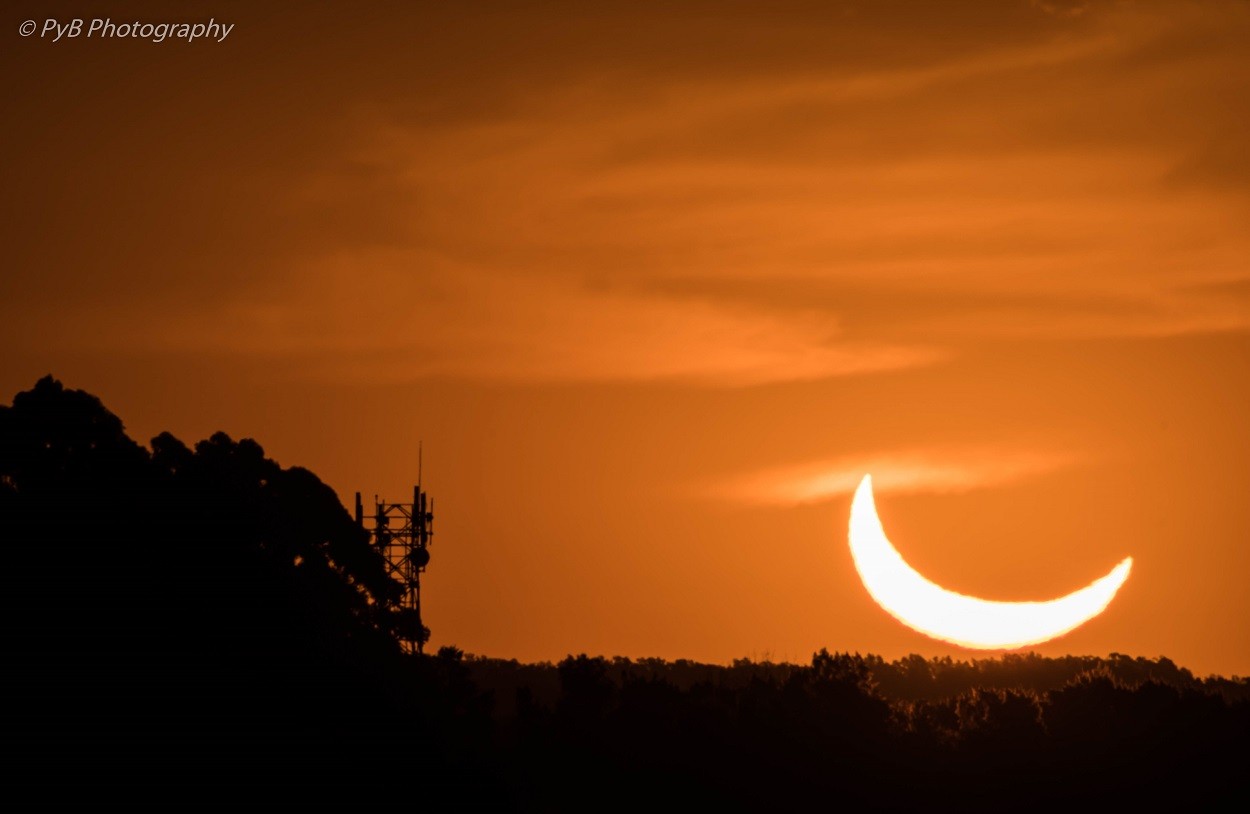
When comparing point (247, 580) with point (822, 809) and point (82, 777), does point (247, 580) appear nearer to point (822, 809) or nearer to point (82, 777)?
point (82, 777)

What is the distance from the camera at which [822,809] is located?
418 feet

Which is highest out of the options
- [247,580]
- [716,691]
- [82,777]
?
[716,691]

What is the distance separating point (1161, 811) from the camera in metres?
128

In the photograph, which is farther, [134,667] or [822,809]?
[822,809]

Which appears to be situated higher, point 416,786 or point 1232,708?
point 1232,708

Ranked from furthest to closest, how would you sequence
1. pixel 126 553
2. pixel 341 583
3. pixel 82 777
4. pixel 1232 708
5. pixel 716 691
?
pixel 716 691 < pixel 1232 708 < pixel 341 583 < pixel 126 553 < pixel 82 777

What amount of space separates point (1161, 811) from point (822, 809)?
791 inches

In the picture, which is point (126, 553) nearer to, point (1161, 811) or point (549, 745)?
point (549, 745)

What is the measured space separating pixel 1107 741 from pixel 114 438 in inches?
3171

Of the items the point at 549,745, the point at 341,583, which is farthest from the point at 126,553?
the point at 549,745

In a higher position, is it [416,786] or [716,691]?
[716,691]

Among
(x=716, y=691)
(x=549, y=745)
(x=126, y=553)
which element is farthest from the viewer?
(x=716, y=691)

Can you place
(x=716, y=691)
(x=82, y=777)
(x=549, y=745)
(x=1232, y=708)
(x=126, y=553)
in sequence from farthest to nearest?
(x=716, y=691)
(x=1232, y=708)
(x=549, y=745)
(x=126, y=553)
(x=82, y=777)

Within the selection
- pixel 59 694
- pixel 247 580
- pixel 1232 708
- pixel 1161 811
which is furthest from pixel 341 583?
pixel 1232 708
